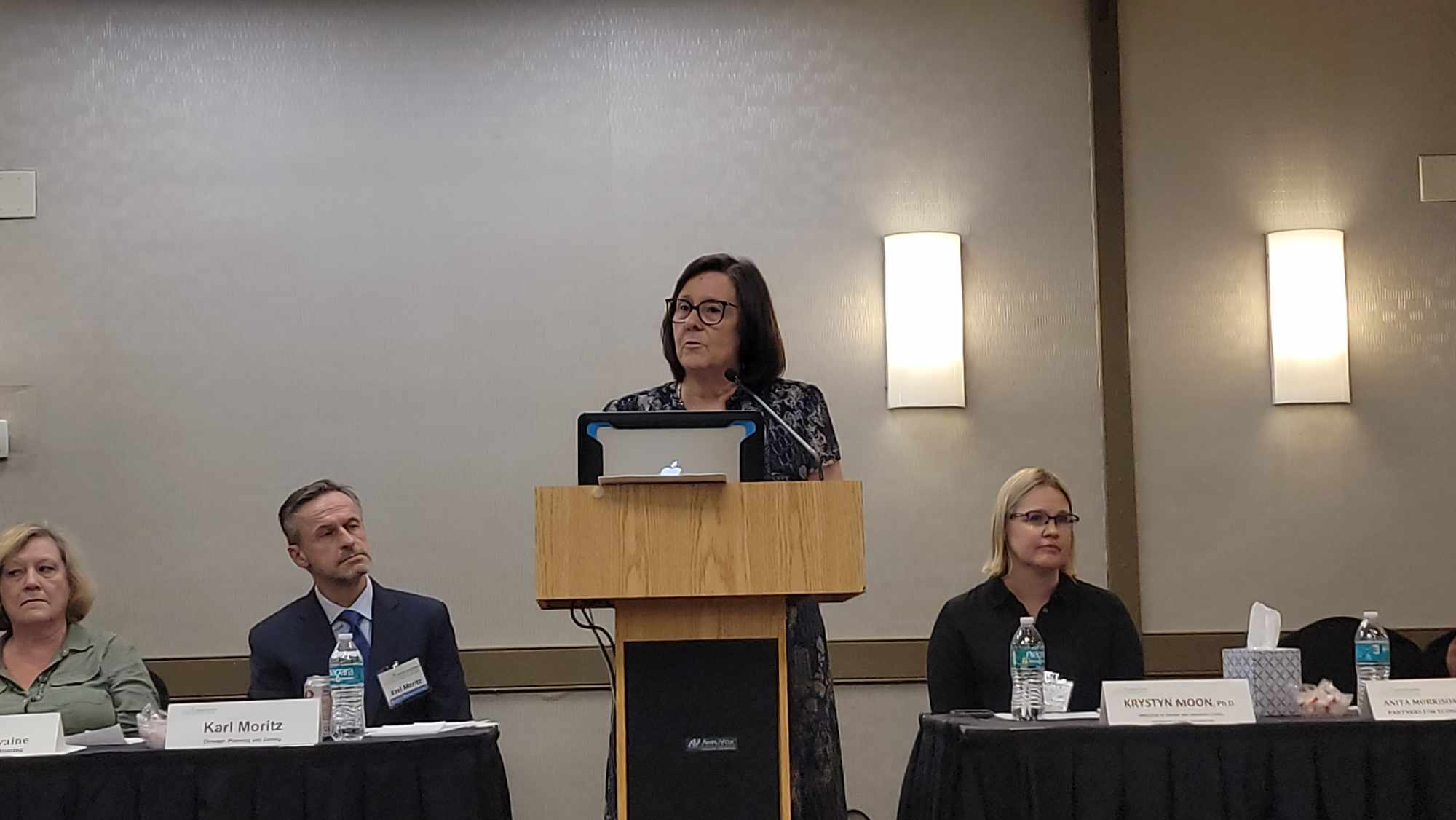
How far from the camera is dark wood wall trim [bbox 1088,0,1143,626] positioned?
15.5ft

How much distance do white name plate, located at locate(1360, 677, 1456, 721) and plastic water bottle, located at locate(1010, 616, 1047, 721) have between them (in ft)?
1.92

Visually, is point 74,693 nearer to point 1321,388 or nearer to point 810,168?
point 810,168

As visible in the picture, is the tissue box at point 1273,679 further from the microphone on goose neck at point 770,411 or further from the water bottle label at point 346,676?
the water bottle label at point 346,676

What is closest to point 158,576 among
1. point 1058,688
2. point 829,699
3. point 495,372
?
point 495,372

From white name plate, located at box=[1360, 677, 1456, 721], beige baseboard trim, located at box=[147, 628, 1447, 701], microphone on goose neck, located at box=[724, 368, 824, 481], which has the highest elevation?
microphone on goose neck, located at box=[724, 368, 824, 481]

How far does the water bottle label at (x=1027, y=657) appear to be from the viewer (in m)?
3.07

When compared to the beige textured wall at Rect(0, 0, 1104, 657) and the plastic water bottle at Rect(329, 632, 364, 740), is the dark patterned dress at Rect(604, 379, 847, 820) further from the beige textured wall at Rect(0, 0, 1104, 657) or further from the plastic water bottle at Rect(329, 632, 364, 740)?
the beige textured wall at Rect(0, 0, 1104, 657)

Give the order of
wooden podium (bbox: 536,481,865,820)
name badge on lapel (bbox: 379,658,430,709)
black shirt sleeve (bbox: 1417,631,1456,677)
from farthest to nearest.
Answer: black shirt sleeve (bbox: 1417,631,1456,677) → name badge on lapel (bbox: 379,658,430,709) → wooden podium (bbox: 536,481,865,820)

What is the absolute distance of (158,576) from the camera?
4.61m

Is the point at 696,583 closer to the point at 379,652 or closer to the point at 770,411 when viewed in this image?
the point at 770,411

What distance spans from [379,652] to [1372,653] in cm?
210

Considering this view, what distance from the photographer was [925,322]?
4637mm

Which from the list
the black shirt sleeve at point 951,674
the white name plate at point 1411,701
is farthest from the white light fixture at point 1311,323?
the white name plate at point 1411,701

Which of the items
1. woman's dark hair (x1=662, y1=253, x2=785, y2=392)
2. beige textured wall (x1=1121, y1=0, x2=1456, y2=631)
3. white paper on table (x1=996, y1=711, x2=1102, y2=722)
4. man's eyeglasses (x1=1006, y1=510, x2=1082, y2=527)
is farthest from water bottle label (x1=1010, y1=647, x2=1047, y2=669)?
beige textured wall (x1=1121, y1=0, x2=1456, y2=631)
